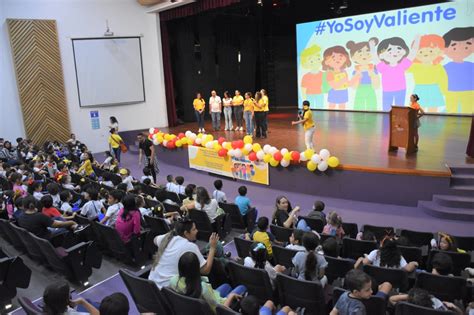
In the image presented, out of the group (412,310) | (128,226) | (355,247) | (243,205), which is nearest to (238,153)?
→ (243,205)

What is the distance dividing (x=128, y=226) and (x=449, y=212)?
203 inches

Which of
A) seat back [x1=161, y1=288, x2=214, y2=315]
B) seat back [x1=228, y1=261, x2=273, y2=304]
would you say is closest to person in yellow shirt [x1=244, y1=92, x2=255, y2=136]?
seat back [x1=228, y1=261, x2=273, y2=304]

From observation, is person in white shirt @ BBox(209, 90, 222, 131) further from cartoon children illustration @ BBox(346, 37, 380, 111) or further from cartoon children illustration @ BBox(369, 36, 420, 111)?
cartoon children illustration @ BBox(369, 36, 420, 111)

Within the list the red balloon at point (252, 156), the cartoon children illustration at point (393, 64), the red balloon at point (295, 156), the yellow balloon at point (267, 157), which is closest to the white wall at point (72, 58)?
the red balloon at point (252, 156)

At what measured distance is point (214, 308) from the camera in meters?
3.01

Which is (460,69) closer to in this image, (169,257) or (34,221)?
(169,257)

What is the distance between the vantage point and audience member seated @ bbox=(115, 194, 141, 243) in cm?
502

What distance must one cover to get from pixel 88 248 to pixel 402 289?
11.1 feet

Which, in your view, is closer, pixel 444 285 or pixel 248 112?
pixel 444 285

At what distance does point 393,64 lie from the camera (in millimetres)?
13664

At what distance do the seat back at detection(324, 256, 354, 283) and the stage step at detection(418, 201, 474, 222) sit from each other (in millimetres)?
3599

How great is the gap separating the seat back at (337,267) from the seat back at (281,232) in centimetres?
95

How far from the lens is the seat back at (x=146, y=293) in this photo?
3205 mm

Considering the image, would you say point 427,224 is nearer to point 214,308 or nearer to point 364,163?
point 364,163
